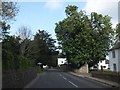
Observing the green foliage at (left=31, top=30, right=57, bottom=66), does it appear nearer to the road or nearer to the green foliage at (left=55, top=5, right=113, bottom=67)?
the green foliage at (left=55, top=5, right=113, bottom=67)

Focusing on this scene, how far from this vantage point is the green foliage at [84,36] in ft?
255

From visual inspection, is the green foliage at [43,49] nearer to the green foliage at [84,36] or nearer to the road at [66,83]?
the green foliage at [84,36]

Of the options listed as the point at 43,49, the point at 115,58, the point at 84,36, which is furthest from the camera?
the point at 43,49

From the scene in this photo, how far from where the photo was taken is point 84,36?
77188 millimetres

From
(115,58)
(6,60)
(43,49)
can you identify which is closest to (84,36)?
(115,58)

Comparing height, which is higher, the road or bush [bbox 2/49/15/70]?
bush [bbox 2/49/15/70]

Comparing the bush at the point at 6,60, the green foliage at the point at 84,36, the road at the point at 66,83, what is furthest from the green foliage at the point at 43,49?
the bush at the point at 6,60

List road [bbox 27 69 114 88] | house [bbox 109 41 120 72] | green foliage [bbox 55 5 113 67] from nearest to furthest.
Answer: road [bbox 27 69 114 88], house [bbox 109 41 120 72], green foliage [bbox 55 5 113 67]

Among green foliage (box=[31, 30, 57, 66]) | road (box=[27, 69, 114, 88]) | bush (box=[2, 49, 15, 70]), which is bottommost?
road (box=[27, 69, 114, 88])

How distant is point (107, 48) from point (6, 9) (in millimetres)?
61899

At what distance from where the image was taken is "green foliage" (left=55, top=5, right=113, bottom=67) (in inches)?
3066

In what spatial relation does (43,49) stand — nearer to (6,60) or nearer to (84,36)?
(84,36)

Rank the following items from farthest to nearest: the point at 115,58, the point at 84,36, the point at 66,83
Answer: the point at 84,36 < the point at 115,58 < the point at 66,83

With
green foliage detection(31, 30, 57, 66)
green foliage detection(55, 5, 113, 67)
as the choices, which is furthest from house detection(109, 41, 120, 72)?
green foliage detection(31, 30, 57, 66)
